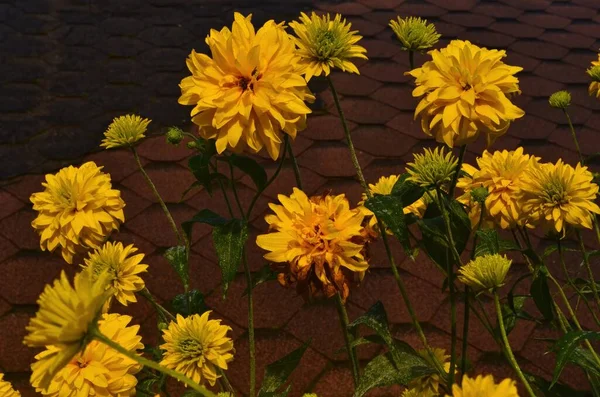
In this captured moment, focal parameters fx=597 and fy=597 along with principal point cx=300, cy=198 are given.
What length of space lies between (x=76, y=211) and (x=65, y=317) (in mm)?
703

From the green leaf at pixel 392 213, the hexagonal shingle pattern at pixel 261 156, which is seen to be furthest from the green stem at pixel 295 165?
the hexagonal shingle pattern at pixel 261 156

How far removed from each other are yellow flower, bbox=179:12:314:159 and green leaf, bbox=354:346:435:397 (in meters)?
0.41

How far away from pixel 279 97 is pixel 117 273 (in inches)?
21.3

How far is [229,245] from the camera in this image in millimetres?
970

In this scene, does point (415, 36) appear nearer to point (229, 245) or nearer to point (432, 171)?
point (432, 171)

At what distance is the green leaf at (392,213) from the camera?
879 millimetres

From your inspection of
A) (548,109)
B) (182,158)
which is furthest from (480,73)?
(548,109)

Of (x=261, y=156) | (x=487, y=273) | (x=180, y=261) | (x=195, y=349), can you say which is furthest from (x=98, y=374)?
(x=261, y=156)

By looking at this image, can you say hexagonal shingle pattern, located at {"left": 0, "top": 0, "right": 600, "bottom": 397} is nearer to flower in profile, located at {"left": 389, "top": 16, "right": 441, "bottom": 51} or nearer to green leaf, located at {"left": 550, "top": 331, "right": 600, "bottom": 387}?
green leaf, located at {"left": 550, "top": 331, "right": 600, "bottom": 387}

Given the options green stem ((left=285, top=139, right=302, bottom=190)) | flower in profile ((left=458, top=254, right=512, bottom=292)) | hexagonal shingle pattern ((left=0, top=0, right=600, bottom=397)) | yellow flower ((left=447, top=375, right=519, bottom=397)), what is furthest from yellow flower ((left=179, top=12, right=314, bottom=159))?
hexagonal shingle pattern ((left=0, top=0, right=600, bottom=397))

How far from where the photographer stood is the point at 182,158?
7.72 feet

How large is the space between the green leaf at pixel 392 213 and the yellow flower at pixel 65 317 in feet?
1.51

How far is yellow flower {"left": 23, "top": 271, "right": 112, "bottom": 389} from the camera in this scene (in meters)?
0.51

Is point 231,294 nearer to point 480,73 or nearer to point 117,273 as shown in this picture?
point 117,273
